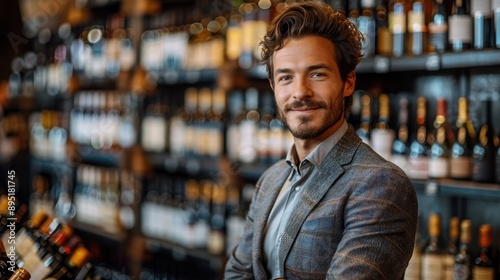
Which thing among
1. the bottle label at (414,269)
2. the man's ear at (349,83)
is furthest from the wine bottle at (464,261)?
the man's ear at (349,83)

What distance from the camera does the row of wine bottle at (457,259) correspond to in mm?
2203

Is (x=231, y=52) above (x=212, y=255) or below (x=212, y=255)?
above

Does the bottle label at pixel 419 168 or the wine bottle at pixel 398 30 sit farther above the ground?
the wine bottle at pixel 398 30

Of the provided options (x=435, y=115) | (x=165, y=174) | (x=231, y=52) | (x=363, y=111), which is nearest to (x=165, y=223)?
(x=165, y=174)

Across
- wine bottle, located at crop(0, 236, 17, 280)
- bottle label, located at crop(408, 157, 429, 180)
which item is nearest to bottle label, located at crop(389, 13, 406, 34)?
bottle label, located at crop(408, 157, 429, 180)

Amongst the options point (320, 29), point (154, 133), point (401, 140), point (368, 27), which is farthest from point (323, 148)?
point (154, 133)

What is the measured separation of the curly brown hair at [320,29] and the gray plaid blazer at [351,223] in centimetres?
16

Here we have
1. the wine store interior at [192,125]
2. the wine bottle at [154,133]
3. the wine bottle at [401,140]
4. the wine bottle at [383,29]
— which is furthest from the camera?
the wine bottle at [154,133]

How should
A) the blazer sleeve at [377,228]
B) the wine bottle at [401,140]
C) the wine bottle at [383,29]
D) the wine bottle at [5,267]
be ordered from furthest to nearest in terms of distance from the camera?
1. the wine bottle at [401,140]
2. the wine bottle at [383,29]
3. the wine bottle at [5,267]
4. the blazer sleeve at [377,228]

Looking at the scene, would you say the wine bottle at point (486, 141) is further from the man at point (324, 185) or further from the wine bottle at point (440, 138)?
the man at point (324, 185)

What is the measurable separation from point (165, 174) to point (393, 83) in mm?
1600

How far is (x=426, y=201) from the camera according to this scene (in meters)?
2.65

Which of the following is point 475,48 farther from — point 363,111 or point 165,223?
point 165,223

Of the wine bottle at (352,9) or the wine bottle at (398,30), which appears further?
the wine bottle at (352,9)
